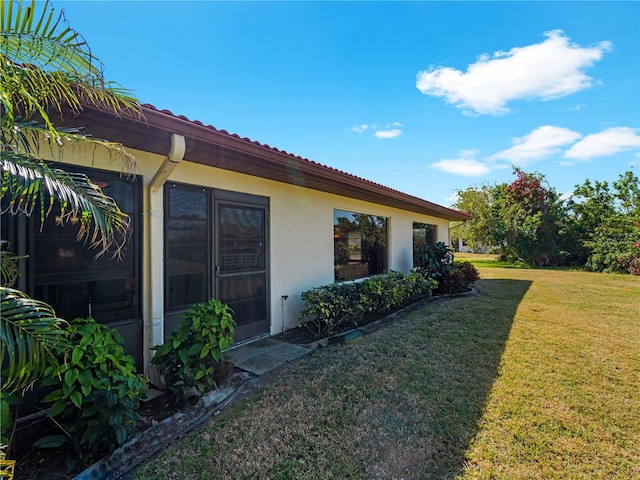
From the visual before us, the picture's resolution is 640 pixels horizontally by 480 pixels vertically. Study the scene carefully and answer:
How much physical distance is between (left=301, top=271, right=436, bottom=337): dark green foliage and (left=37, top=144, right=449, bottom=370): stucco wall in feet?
1.53

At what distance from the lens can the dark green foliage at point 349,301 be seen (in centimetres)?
548

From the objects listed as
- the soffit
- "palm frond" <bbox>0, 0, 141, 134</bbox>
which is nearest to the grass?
"palm frond" <bbox>0, 0, 141, 134</bbox>

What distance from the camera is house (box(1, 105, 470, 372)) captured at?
3.11 m

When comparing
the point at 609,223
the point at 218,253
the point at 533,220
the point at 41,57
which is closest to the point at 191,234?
the point at 218,253

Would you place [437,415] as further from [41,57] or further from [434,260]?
[434,260]

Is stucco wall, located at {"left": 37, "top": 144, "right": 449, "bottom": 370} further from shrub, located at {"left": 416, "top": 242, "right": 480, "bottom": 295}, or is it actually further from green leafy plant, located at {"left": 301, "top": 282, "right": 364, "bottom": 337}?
shrub, located at {"left": 416, "top": 242, "right": 480, "bottom": 295}

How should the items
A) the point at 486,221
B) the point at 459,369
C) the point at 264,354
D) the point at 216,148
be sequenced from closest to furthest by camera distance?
1. the point at 216,148
2. the point at 459,369
3. the point at 264,354
4. the point at 486,221

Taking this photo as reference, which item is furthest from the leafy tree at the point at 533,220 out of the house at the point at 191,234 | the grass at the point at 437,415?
the house at the point at 191,234

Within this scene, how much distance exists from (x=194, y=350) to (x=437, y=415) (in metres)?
2.43

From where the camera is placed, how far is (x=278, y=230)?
5.63 metres

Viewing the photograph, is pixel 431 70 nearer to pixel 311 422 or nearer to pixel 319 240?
pixel 319 240

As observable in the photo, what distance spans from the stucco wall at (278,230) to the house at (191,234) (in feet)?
0.05

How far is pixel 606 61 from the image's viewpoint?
7043 mm

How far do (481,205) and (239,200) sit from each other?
22.6 metres
